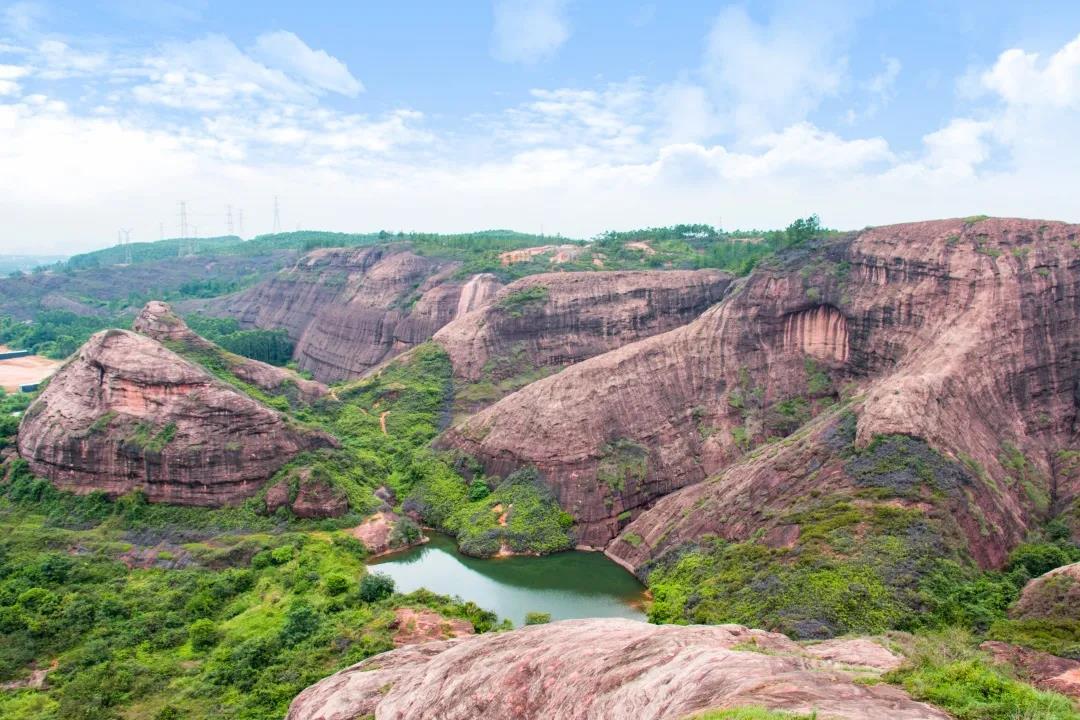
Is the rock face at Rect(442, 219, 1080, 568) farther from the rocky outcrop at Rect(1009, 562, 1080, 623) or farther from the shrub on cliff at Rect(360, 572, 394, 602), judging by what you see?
the shrub on cliff at Rect(360, 572, 394, 602)

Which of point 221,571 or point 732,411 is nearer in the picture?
point 221,571

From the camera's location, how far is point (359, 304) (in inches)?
3686

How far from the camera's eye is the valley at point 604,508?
65.8 ft

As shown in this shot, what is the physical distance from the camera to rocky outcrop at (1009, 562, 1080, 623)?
25.6 meters

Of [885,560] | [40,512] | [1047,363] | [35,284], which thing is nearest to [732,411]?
[1047,363]

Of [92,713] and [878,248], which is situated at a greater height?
[878,248]

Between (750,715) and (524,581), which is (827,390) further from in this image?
(750,715)

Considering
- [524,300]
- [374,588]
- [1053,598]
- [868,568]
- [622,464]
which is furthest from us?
[524,300]

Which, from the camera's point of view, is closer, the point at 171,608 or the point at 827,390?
the point at 171,608

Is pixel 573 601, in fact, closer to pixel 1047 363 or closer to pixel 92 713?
pixel 92 713

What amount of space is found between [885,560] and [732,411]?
69.2ft

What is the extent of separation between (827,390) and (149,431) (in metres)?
42.2

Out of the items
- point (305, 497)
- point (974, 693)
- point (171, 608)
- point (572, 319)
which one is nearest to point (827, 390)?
point (572, 319)

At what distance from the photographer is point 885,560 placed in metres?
30.1
